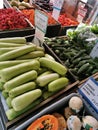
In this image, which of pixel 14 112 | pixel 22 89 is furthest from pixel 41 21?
pixel 14 112

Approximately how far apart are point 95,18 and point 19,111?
1.59m

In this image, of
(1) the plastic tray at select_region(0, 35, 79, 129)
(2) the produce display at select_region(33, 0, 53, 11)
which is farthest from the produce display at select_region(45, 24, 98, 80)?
(2) the produce display at select_region(33, 0, 53, 11)

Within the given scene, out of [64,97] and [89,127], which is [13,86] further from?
[89,127]

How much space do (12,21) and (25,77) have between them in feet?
3.99

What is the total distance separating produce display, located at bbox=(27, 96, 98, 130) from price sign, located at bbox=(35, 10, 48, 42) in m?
0.68

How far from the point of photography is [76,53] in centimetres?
182

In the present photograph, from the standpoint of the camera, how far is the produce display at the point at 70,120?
44.3 inches

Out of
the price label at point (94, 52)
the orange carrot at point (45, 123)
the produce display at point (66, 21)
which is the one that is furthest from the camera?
the produce display at point (66, 21)

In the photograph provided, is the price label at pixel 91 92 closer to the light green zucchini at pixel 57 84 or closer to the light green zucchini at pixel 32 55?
the light green zucchini at pixel 57 84

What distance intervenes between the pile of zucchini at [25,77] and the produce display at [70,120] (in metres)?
0.13

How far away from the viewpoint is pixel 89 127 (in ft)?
3.69

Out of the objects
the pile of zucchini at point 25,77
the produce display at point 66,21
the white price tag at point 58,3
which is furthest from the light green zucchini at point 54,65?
the produce display at point 66,21

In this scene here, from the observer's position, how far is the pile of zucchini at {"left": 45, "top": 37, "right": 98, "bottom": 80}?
5.31 ft

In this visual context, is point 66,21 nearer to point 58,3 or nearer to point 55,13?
point 55,13
